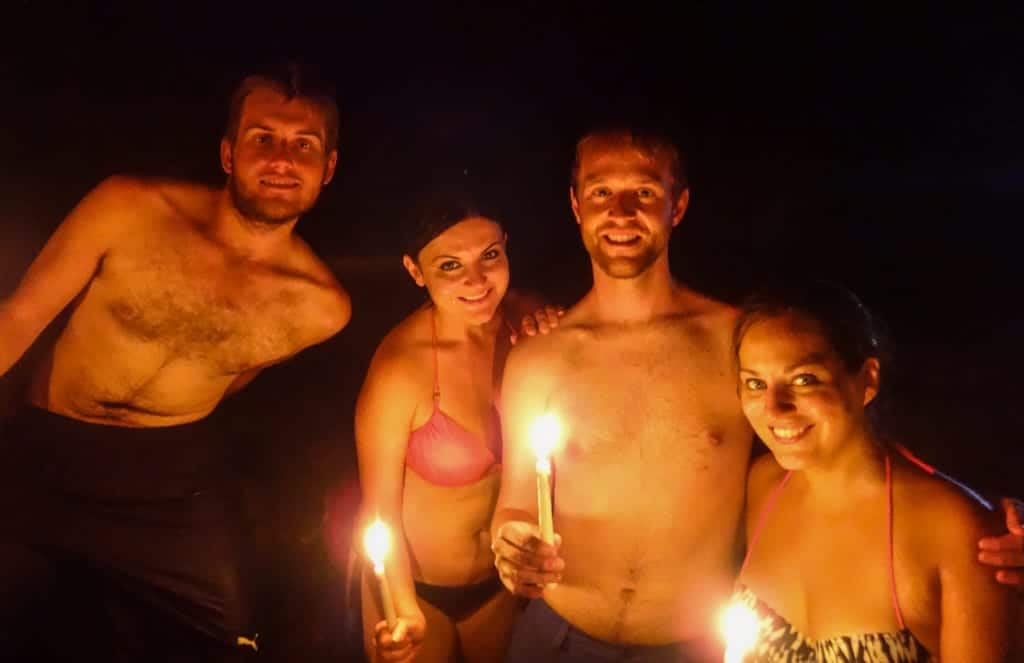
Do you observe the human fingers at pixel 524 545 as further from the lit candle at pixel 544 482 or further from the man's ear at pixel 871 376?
the man's ear at pixel 871 376

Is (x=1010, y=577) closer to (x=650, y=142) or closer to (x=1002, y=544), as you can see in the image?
(x=1002, y=544)

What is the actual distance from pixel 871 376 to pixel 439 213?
2.02 m

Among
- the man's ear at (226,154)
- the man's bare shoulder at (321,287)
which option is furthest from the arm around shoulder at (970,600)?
the man's ear at (226,154)

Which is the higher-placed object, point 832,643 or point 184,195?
point 184,195

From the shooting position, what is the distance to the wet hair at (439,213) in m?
3.93

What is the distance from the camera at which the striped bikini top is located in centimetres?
272

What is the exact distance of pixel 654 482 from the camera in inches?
136

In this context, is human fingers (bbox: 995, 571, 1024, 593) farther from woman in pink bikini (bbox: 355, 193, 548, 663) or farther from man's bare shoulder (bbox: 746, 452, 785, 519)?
woman in pink bikini (bbox: 355, 193, 548, 663)

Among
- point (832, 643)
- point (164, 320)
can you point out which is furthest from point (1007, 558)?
point (164, 320)

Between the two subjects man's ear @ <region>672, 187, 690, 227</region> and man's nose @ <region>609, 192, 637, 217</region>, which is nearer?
man's nose @ <region>609, 192, 637, 217</region>

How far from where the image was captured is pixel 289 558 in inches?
206

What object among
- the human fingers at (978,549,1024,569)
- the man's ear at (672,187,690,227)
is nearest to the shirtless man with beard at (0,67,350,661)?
the man's ear at (672,187,690,227)

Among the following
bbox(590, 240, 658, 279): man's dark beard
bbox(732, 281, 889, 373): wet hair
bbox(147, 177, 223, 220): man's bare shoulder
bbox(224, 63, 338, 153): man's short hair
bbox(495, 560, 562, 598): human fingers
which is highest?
bbox(224, 63, 338, 153): man's short hair

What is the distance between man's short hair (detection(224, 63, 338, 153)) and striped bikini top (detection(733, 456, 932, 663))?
2.96 m
